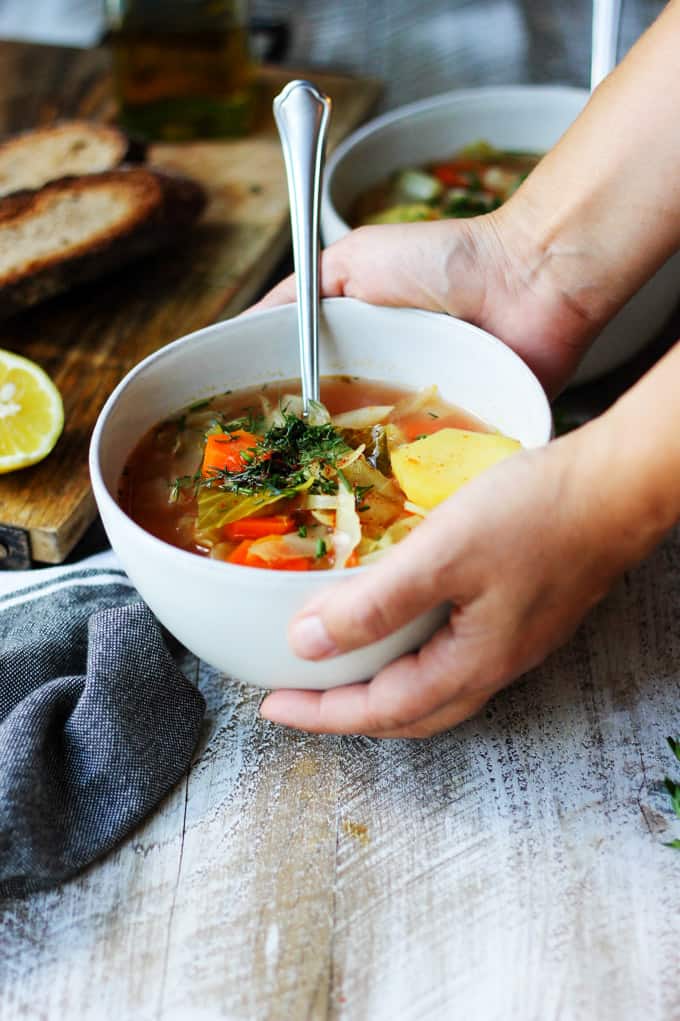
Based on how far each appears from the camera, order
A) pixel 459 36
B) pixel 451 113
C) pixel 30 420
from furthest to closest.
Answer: pixel 459 36, pixel 451 113, pixel 30 420

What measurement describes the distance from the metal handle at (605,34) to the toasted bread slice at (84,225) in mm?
1041

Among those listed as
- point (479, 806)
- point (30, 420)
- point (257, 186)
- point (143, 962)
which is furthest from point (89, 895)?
point (257, 186)

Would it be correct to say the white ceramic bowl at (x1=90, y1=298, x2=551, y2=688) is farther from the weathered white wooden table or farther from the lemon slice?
the lemon slice

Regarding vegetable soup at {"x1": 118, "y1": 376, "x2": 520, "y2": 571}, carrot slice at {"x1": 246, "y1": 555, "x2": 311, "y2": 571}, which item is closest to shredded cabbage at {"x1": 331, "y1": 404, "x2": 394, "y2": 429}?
vegetable soup at {"x1": 118, "y1": 376, "x2": 520, "y2": 571}

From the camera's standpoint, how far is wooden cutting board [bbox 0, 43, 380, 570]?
2.26 metres

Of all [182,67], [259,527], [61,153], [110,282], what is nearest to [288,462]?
[259,527]

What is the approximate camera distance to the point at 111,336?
2.73 metres

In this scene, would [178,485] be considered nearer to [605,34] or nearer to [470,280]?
[470,280]

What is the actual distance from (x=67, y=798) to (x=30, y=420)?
2.79 ft

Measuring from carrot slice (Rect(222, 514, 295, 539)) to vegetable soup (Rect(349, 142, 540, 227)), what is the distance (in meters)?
1.21

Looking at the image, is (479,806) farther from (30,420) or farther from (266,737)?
(30,420)

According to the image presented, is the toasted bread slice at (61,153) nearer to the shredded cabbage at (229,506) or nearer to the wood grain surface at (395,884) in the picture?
the shredded cabbage at (229,506)

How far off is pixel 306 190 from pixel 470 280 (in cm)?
35

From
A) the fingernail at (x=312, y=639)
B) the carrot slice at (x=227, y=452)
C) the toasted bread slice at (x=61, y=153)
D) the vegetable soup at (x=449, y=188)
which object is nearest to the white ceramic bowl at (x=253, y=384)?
the fingernail at (x=312, y=639)
